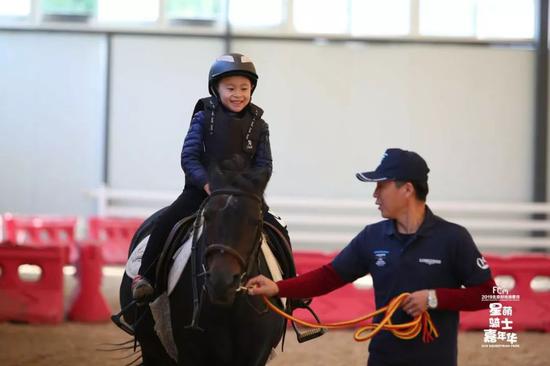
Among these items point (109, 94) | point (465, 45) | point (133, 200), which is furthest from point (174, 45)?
point (465, 45)

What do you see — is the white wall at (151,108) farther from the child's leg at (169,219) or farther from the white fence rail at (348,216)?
the child's leg at (169,219)

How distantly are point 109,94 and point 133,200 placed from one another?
2.17 m

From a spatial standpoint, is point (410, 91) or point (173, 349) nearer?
point (173, 349)

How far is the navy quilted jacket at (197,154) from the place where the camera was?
4555mm

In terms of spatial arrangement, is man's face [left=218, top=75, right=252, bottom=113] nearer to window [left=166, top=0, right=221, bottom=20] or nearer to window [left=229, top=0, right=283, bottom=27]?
window [left=229, top=0, right=283, bottom=27]

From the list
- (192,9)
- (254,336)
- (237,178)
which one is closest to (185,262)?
(254,336)

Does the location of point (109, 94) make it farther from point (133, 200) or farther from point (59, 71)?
point (133, 200)

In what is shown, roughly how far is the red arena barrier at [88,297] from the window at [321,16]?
852 centimetres

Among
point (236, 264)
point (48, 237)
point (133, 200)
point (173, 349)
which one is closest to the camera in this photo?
point (236, 264)

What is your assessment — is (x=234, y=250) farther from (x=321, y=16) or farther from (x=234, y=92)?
(x=321, y=16)

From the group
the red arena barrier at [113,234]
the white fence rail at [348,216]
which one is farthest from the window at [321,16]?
the red arena barrier at [113,234]

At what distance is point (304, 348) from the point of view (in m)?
8.15

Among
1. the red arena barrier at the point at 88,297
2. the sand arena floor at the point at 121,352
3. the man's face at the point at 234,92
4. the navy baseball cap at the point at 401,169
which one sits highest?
the man's face at the point at 234,92

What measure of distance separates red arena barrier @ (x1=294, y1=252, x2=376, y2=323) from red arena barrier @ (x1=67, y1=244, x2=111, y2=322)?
88.2 inches
